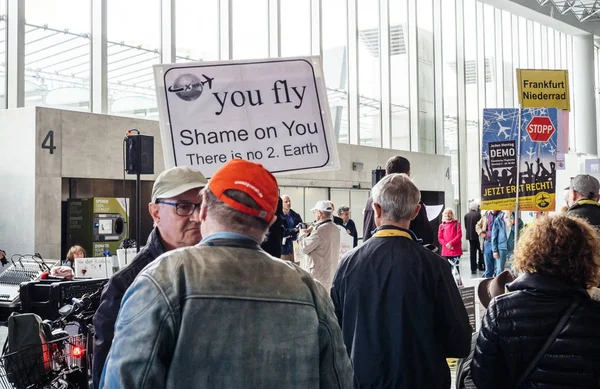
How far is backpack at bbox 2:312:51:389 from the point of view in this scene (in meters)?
3.24

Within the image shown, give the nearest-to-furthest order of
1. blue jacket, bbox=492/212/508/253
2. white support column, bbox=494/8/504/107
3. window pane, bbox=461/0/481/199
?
1. blue jacket, bbox=492/212/508/253
2. window pane, bbox=461/0/481/199
3. white support column, bbox=494/8/504/107

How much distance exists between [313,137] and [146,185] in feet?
37.1

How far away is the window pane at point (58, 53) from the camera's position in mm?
13305

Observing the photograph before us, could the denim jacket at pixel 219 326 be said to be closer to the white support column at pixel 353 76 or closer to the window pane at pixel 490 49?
the white support column at pixel 353 76

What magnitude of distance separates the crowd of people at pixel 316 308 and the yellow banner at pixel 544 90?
15.4 ft

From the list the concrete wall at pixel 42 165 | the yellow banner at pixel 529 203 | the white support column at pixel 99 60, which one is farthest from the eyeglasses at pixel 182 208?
the white support column at pixel 99 60

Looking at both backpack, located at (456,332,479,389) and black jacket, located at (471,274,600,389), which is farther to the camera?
backpack, located at (456,332,479,389)

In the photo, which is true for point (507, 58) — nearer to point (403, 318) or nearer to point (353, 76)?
point (353, 76)

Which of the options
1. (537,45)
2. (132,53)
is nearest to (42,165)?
(132,53)

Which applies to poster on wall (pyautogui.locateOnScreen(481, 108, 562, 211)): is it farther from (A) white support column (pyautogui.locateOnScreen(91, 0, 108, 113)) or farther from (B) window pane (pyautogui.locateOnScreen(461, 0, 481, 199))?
(B) window pane (pyautogui.locateOnScreen(461, 0, 481, 199))

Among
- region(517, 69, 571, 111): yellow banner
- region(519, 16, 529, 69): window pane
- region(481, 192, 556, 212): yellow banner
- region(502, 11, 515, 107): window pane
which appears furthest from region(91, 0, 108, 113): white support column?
region(519, 16, 529, 69): window pane

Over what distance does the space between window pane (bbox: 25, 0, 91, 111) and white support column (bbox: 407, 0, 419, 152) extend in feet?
40.4

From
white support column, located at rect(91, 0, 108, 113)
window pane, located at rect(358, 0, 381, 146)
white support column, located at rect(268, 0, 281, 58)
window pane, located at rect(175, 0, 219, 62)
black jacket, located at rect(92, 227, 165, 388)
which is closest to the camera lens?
black jacket, located at rect(92, 227, 165, 388)

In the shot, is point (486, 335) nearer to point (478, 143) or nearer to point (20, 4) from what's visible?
point (20, 4)
